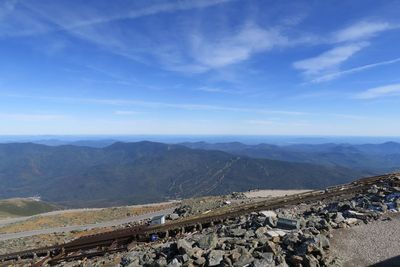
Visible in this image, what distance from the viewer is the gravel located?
17.5 metres

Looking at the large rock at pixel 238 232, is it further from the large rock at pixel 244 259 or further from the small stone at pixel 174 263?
the small stone at pixel 174 263

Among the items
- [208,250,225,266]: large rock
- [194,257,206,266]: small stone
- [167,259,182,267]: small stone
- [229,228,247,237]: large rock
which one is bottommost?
[167,259,182,267]: small stone

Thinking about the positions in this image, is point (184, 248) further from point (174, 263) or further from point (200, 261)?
point (200, 261)

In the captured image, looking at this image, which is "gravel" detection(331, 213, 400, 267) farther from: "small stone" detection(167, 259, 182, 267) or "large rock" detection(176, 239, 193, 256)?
"small stone" detection(167, 259, 182, 267)

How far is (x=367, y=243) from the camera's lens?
1903 cm

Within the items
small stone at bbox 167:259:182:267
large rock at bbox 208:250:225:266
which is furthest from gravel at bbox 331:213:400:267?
small stone at bbox 167:259:182:267

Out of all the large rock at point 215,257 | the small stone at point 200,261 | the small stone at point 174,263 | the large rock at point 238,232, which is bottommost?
the small stone at point 174,263

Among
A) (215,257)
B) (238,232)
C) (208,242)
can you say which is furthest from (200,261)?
(238,232)

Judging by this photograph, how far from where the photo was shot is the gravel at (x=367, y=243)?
17.5 m

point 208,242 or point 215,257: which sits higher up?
point 208,242

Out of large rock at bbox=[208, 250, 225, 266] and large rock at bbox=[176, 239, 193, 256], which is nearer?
large rock at bbox=[208, 250, 225, 266]

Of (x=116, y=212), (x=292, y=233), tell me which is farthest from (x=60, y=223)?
(x=292, y=233)

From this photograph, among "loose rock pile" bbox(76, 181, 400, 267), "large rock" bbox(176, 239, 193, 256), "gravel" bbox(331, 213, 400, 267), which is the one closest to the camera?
"loose rock pile" bbox(76, 181, 400, 267)

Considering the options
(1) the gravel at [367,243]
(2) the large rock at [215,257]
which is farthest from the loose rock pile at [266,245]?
(1) the gravel at [367,243]
